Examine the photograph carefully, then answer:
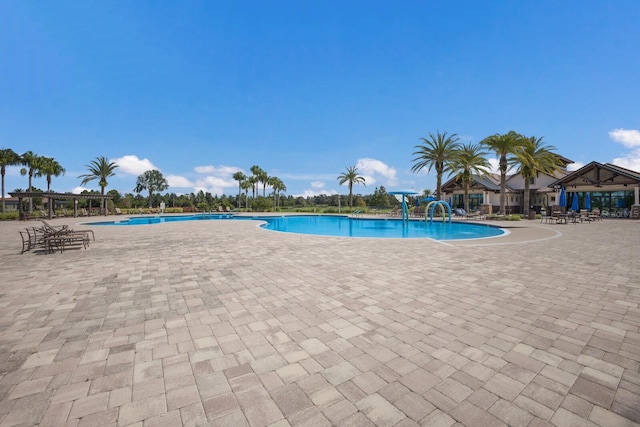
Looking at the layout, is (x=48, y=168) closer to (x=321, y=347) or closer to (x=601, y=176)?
(x=321, y=347)

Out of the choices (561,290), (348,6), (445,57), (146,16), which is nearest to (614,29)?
(445,57)

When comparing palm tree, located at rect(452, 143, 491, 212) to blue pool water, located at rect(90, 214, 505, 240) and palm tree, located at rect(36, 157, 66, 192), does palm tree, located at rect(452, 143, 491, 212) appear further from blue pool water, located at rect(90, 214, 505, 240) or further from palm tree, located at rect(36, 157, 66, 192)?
palm tree, located at rect(36, 157, 66, 192)

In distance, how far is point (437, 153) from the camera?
2841 cm

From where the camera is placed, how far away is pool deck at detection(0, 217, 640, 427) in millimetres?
2033

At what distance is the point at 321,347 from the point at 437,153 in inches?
1152

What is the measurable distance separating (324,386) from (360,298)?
2.29 metres

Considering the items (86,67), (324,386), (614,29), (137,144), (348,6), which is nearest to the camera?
(324,386)

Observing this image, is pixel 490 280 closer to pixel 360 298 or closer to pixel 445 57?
pixel 360 298

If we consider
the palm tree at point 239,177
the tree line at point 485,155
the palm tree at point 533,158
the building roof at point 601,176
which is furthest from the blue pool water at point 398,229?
the palm tree at point 239,177

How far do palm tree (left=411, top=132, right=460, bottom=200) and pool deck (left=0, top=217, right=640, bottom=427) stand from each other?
2404cm

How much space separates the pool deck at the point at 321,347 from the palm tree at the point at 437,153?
78.9ft

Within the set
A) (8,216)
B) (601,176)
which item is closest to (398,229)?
(601,176)

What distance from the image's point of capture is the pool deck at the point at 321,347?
2033 millimetres

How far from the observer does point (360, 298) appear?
450 centimetres
